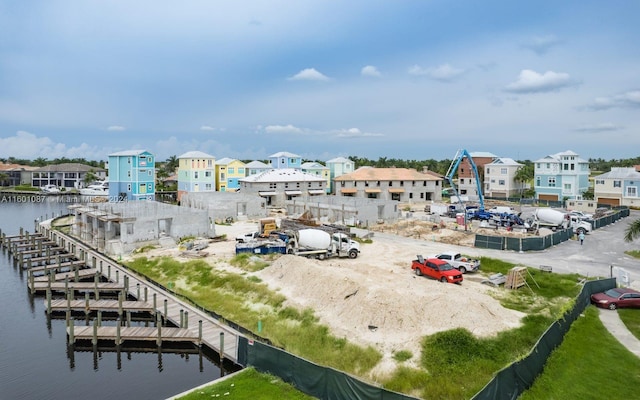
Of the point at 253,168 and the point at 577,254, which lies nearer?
the point at 577,254

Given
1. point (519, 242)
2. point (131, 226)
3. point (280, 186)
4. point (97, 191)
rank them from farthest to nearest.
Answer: point (97, 191), point (280, 186), point (131, 226), point (519, 242)

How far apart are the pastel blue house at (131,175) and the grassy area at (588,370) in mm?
84569

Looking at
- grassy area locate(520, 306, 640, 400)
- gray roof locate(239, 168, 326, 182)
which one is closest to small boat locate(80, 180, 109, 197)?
gray roof locate(239, 168, 326, 182)

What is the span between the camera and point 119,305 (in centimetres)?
3111

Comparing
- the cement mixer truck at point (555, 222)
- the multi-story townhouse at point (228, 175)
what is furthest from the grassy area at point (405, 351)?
the multi-story townhouse at point (228, 175)

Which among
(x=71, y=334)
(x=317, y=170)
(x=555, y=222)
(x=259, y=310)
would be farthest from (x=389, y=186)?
(x=71, y=334)

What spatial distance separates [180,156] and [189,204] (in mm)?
24184

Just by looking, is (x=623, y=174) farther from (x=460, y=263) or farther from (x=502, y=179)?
(x=460, y=263)

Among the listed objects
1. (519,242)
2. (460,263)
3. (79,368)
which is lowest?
(79,368)

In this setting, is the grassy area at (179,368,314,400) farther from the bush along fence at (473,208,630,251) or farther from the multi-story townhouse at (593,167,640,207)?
the multi-story townhouse at (593,167,640,207)

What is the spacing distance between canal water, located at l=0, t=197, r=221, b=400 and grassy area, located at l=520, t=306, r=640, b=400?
15.8 meters

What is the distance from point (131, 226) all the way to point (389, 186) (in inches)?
2294

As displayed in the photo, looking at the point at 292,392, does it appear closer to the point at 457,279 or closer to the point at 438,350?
the point at 438,350

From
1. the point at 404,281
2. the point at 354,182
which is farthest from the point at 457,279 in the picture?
the point at 354,182
